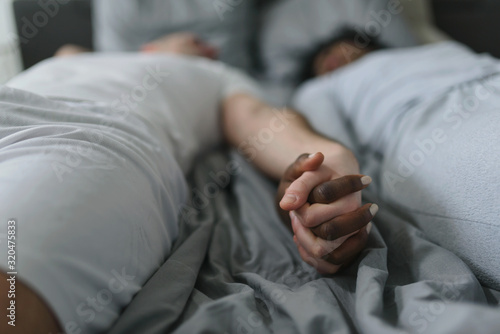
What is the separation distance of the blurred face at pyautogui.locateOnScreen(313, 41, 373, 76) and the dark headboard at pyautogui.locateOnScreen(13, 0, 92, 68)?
113 cm

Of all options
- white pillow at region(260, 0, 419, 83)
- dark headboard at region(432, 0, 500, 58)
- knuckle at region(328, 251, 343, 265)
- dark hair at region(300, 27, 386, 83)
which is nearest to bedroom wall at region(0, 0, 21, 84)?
white pillow at region(260, 0, 419, 83)

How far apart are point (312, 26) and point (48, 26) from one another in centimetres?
123

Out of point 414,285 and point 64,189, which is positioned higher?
point 64,189

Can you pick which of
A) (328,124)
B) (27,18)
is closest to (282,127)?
(328,124)

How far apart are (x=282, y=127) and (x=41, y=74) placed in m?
0.50

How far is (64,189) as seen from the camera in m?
0.44

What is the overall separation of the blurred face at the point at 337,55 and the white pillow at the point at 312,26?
0.18ft

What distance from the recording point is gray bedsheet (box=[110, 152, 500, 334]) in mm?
420

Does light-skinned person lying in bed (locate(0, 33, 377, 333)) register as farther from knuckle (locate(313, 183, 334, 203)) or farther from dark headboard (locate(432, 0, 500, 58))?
dark headboard (locate(432, 0, 500, 58))

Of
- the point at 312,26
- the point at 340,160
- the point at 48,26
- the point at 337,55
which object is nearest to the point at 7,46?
the point at 48,26

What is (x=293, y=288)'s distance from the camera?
53cm

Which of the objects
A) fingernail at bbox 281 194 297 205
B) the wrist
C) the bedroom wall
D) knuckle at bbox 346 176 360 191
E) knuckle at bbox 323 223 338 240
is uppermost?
knuckle at bbox 346 176 360 191

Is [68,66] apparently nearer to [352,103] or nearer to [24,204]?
[24,204]

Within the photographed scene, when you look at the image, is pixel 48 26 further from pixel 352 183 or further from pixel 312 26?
pixel 352 183
